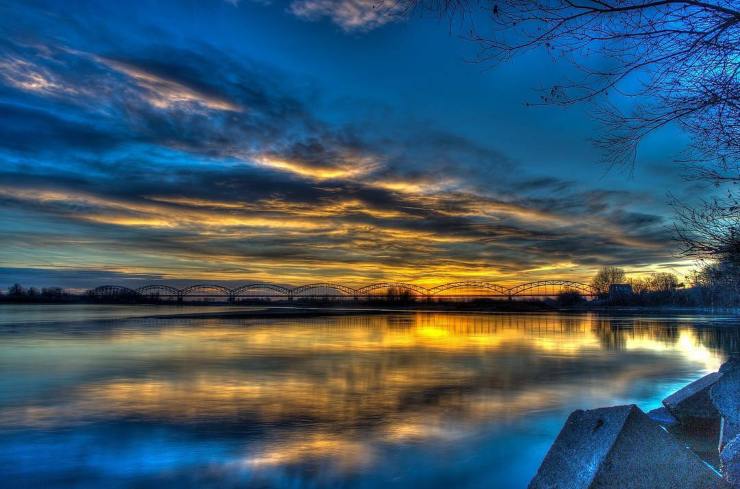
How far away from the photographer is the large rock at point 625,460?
5355 millimetres

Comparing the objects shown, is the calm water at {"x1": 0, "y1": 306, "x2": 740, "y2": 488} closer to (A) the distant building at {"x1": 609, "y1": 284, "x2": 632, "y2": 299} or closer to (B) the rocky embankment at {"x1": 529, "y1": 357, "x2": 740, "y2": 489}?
(B) the rocky embankment at {"x1": 529, "y1": 357, "x2": 740, "y2": 489}

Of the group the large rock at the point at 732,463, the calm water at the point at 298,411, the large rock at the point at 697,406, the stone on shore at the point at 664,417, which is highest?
the large rock at the point at 732,463

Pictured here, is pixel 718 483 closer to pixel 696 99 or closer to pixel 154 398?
pixel 696 99

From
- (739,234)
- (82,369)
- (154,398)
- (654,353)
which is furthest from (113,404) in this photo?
(654,353)

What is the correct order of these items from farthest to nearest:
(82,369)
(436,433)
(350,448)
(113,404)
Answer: (82,369), (113,404), (436,433), (350,448)

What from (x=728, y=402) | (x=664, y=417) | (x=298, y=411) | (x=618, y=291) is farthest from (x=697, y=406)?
(x=618, y=291)

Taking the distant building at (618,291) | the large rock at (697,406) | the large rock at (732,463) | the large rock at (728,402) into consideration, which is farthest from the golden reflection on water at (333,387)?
the distant building at (618,291)

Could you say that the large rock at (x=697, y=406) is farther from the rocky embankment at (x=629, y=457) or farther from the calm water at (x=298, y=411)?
the calm water at (x=298, y=411)

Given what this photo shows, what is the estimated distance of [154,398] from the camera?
13.5 m

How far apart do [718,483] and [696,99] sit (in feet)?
15.2

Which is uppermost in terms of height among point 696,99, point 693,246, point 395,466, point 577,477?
point 696,99

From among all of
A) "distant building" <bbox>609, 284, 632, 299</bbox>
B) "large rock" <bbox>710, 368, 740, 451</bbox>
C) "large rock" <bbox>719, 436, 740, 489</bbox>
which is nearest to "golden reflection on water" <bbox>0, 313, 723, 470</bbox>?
"large rock" <bbox>710, 368, 740, 451</bbox>

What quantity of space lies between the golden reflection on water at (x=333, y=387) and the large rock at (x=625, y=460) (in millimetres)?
3399

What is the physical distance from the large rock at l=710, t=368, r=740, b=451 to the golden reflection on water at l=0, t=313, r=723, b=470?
4351mm
